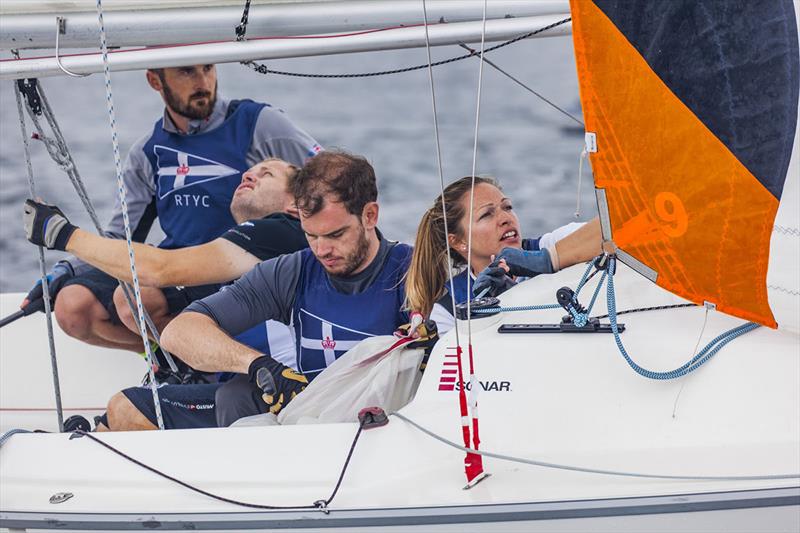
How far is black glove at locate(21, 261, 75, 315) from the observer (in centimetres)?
337

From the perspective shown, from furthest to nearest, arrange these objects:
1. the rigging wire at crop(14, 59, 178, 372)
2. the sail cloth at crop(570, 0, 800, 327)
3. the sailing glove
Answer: the rigging wire at crop(14, 59, 178, 372) → the sailing glove → the sail cloth at crop(570, 0, 800, 327)

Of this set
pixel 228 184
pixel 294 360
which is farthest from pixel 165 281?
pixel 228 184

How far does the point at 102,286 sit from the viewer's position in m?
3.41

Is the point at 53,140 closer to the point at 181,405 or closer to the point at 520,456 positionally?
the point at 181,405

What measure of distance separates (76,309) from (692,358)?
6.77 ft

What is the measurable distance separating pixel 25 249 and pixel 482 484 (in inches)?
235

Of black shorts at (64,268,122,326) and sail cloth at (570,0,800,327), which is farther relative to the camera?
black shorts at (64,268,122,326)

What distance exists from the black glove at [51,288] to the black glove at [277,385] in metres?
1.35

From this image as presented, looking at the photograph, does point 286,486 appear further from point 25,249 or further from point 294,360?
point 25,249

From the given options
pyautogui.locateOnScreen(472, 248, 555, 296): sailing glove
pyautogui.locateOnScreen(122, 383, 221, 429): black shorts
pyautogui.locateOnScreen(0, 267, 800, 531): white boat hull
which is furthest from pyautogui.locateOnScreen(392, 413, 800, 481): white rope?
pyautogui.locateOnScreen(122, 383, 221, 429): black shorts

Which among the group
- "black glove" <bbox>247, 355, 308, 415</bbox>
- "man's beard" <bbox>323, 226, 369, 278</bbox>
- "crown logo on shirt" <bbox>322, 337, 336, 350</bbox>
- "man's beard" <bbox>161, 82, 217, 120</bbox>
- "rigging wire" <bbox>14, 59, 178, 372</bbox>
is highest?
"man's beard" <bbox>161, 82, 217, 120</bbox>

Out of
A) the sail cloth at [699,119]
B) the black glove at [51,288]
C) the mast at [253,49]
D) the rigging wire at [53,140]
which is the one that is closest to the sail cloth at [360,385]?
the sail cloth at [699,119]

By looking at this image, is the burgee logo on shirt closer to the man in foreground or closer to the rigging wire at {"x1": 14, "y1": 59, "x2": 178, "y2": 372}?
the rigging wire at {"x1": 14, "y1": 59, "x2": 178, "y2": 372}

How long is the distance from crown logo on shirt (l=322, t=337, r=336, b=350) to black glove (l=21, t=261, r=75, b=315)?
1.30 m
